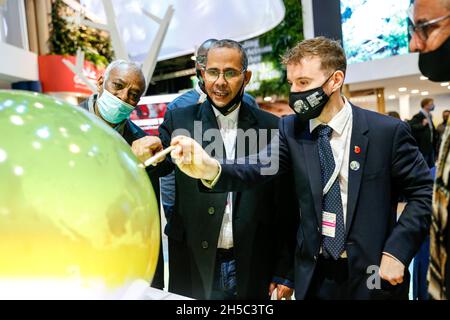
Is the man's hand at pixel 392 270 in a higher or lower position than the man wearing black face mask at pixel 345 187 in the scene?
lower

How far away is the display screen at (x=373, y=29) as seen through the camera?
936cm

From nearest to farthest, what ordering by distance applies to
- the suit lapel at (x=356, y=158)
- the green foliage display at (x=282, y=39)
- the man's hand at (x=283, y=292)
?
the suit lapel at (x=356, y=158)
the man's hand at (x=283, y=292)
the green foliage display at (x=282, y=39)

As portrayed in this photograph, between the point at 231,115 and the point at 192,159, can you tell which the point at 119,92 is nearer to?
the point at 231,115

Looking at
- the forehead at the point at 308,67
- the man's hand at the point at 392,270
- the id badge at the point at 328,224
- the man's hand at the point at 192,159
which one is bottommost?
the man's hand at the point at 392,270

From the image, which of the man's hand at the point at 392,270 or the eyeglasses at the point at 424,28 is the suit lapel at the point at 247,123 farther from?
the eyeglasses at the point at 424,28

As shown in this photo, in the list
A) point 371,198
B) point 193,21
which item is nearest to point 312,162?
point 371,198

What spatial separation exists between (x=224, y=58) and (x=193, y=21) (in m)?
3.35

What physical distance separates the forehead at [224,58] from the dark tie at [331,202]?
0.49 metres

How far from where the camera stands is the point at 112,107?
177cm

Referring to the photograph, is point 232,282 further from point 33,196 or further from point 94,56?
point 94,56

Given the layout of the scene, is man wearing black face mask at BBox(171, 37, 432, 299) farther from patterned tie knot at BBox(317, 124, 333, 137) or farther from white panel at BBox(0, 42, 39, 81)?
white panel at BBox(0, 42, 39, 81)

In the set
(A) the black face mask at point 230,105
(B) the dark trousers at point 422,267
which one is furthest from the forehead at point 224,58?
(B) the dark trousers at point 422,267

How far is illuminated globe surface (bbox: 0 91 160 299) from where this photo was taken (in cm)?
70

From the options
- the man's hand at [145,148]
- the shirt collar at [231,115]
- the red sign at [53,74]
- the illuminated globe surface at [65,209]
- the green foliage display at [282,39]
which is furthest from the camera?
the green foliage display at [282,39]
